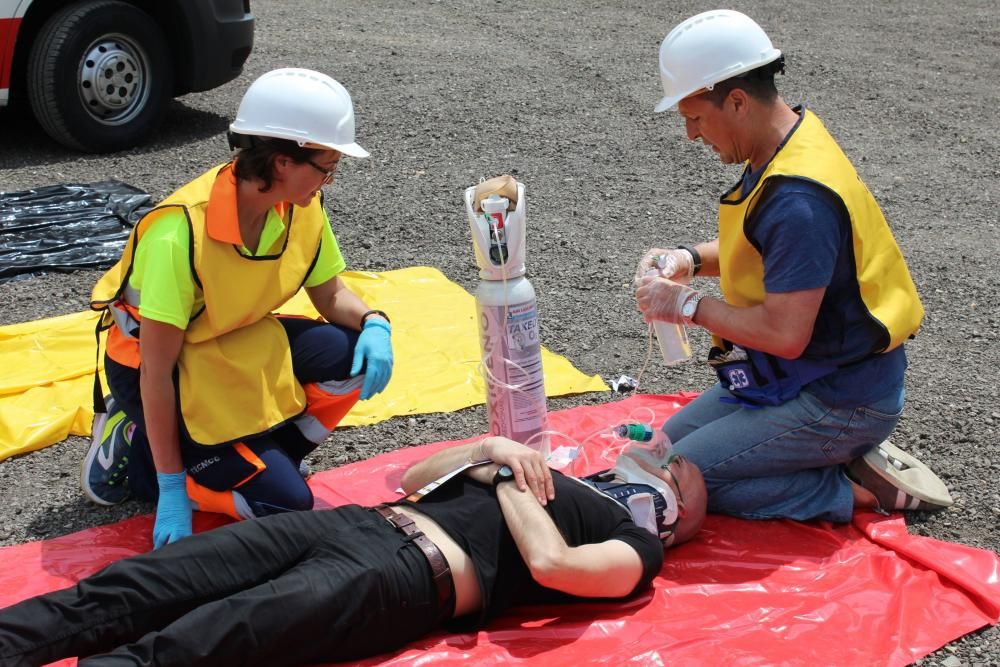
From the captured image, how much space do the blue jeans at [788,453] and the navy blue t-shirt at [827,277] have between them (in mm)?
60

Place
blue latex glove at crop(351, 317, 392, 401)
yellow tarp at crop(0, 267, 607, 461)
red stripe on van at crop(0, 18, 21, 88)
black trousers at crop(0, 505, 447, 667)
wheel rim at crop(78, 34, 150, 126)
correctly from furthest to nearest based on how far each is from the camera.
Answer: wheel rim at crop(78, 34, 150, 126)
red stripe on van at crop(0, 18, 21, 88)
yellow tarp at crop(0, 267, 607, 461)
blue latex glove at crop(351, 317, 392, 401)
black trousers at crop(0, 505, 447, 667)

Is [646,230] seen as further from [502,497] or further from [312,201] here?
[502,497]

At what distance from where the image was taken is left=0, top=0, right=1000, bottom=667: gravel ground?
3.87m

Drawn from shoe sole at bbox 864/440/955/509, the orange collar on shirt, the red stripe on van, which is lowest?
shoe sole at bbox 864/440/955/509

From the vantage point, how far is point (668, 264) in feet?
11.1

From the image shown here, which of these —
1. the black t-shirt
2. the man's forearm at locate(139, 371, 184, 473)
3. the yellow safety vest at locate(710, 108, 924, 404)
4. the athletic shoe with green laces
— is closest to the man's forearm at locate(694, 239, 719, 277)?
the yellow safety vest at locate(710, 108, 924, 404)

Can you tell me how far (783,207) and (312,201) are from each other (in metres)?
1.39

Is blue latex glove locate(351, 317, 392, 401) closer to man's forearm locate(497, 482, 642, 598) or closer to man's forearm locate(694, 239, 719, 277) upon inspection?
man's forearm locate(497, 482, 642, 598)

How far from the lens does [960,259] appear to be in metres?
5.51

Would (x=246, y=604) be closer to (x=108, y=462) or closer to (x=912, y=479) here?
(x=108, y=462)

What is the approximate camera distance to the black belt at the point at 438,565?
261 cm

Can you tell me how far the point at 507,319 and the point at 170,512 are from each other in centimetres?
118

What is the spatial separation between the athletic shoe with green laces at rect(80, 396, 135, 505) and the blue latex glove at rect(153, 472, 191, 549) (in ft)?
1.04

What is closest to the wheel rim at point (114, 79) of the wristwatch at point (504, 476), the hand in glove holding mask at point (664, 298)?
the hand in glove holding mask at point (664, 298)
